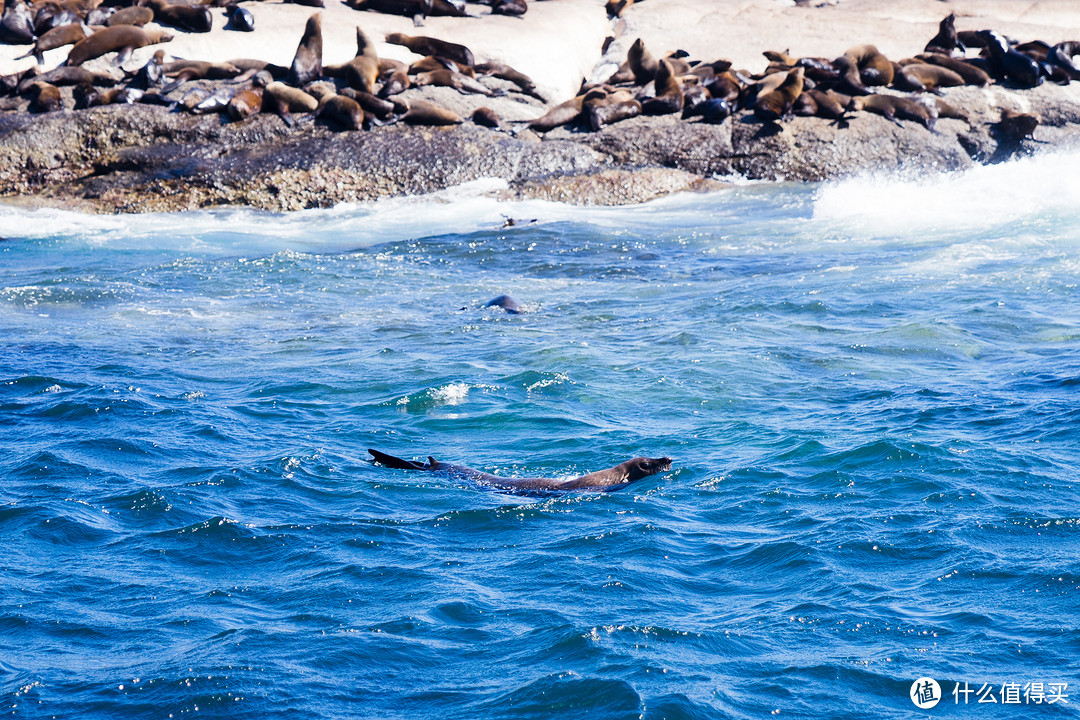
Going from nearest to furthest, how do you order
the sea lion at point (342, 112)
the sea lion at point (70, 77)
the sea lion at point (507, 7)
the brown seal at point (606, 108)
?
the sea lion at point (342, 112)
the sea lion at point (70, 77)
the brown seal at point (606, 108)
the sea lion at point (507, 7)

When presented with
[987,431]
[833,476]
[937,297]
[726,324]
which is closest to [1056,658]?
[833,476]

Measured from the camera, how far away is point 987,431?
748cm

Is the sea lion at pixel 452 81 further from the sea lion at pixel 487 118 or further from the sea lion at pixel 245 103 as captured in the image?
the sea lion at pixel 245 103

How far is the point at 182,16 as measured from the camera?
2189 centimetres

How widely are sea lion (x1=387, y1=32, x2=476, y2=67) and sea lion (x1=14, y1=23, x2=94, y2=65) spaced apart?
254 inches

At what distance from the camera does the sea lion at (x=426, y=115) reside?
1828cm

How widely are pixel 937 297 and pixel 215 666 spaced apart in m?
9.23

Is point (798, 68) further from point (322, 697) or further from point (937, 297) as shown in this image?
point (322, 697)

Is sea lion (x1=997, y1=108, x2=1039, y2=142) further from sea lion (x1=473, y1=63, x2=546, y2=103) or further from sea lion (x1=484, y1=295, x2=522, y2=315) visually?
sea lion (x1=484, y1=295, x2=522, y2=315)

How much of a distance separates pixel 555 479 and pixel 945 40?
66.9 feet

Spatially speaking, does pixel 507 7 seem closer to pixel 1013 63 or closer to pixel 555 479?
pixel 1013 63

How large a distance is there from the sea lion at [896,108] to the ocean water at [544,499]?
21.8 ft

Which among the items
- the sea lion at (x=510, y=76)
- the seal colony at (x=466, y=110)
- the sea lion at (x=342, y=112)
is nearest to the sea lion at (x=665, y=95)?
the seal colony at (x=466, y=110)

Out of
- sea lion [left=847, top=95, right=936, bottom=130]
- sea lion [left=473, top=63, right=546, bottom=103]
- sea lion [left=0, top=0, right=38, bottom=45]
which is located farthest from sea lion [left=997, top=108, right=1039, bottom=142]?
sea lion [left=0, top=0, right=38, bottom=45]
